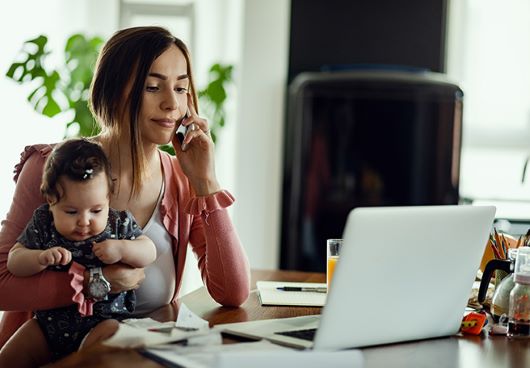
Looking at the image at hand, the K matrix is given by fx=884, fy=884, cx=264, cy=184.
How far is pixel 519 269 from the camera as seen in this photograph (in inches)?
64.4

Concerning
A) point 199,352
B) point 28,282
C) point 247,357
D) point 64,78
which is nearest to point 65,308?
point 28,282

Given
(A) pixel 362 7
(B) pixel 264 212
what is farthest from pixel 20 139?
(A) pixel 362 7

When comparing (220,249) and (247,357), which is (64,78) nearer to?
(220,249)

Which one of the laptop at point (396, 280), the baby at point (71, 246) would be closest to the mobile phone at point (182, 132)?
the baby at point (71, 246)

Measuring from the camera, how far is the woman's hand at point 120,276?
66.8 inches

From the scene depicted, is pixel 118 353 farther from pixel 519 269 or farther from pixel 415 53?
pixel 415 53

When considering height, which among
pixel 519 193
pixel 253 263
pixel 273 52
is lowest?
pixel 253 263

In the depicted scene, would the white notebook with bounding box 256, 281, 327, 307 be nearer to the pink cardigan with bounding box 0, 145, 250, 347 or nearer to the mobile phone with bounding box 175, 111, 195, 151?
the pink cardigan with bounding box 0, 145, 250, 347

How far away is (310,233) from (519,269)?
97.2 inches

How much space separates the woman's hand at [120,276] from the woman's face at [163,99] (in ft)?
1.11

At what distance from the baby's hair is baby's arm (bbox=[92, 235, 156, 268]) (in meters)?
0.13

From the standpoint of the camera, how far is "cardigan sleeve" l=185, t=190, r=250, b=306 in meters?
1.91

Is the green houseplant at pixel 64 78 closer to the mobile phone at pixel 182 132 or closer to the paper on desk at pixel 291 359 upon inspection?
the mobile phone at pixel 182 132

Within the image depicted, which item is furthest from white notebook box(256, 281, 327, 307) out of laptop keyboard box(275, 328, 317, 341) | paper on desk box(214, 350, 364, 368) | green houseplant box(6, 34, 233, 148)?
green houseplant box(6, 34, 233, 148)
